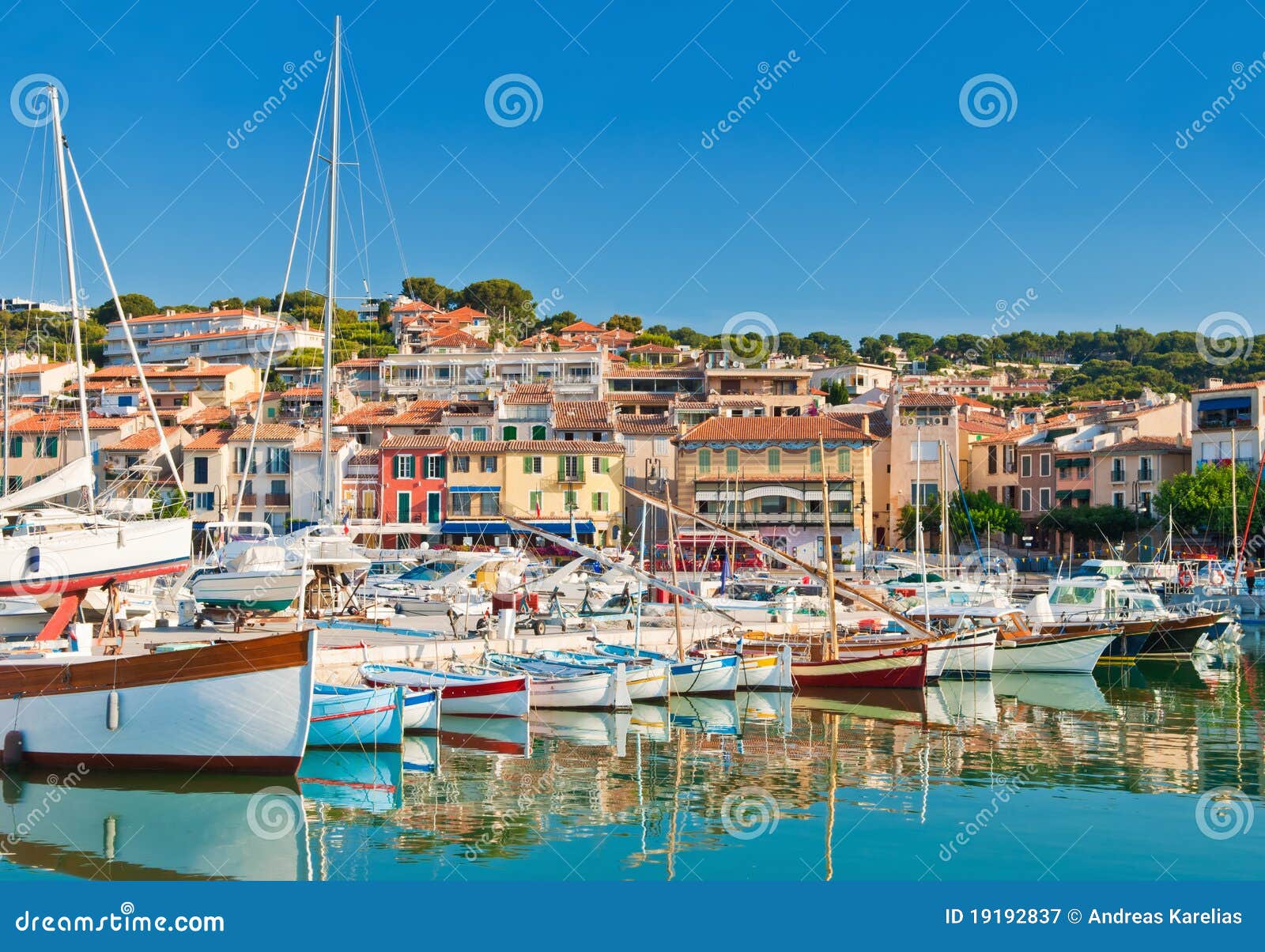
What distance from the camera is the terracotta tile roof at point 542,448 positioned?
68000 mm

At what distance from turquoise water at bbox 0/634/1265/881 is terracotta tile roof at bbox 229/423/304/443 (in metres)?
45.6

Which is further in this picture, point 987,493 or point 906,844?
point 987,493

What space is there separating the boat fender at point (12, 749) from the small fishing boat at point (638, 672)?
502 inches

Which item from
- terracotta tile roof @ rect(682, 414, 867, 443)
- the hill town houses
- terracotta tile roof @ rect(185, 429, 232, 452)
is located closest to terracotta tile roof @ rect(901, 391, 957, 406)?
the hill town houses

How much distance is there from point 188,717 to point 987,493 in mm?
63561

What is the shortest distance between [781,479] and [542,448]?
1262 centimetres

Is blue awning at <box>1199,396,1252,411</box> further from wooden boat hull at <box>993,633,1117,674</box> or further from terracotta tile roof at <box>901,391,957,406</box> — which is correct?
wooden boat hull at <box>993,633,1117,674</box>

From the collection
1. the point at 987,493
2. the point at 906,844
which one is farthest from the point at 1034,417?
the point at 906,844

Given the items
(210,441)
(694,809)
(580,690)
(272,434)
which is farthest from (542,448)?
(694,809)

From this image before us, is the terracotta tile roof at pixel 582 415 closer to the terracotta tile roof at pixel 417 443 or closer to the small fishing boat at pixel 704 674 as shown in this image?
the terracotta tile roof at pixel 417 443

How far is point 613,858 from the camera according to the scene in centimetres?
1691

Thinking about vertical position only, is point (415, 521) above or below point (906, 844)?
above

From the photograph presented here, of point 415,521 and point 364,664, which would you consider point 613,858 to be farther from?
point 415,521

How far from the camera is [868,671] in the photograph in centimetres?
3303
